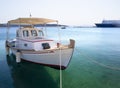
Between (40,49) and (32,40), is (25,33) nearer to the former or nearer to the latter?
(32,40)

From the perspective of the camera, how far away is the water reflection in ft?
36.0

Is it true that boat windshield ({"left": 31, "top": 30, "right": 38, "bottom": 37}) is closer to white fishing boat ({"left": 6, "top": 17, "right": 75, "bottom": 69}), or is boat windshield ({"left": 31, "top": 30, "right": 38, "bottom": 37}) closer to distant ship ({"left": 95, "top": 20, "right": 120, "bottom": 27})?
white fishing boat ({"left": 6, "top": 17, "right": 75, "bottom": 69})

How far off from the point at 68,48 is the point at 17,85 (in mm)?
4352

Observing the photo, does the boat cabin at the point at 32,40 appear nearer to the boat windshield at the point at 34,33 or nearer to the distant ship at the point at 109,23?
the boat windshield at the point at 34,33

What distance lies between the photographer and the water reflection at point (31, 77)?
432 inches

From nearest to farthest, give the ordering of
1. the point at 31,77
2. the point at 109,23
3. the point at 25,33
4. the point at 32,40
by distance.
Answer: the point at 31,77
the point at 32,40
the point at 25,33
the point at 109,23

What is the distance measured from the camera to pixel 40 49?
13688 mm

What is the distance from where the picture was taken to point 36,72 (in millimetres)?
13594

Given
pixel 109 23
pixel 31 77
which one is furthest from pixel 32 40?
pixel 109 23

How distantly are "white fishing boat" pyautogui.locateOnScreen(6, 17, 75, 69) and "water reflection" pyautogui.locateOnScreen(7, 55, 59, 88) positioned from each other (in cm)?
99

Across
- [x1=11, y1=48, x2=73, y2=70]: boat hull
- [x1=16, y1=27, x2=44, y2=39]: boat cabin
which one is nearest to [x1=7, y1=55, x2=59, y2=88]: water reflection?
[x1=11, y1=48, x2=73, y2=70]: boat hull

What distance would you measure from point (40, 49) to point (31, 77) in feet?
8.26

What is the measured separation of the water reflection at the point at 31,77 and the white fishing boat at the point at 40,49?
99cm

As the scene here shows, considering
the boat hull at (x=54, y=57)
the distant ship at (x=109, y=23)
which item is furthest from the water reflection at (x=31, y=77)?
the distant ship at (x=109, y=23)
